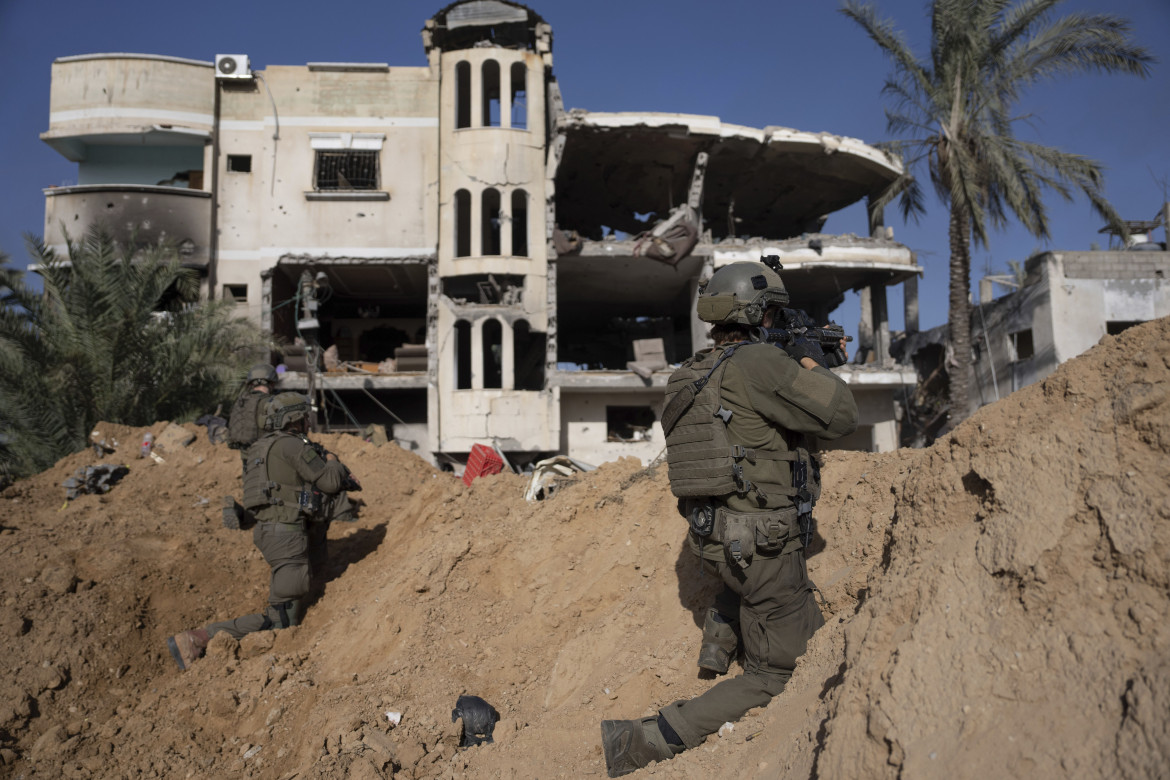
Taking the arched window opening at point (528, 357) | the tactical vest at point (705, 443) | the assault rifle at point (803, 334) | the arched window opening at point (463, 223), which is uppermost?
the arched window opening at point (463, 223)

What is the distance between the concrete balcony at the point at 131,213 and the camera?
693 inches

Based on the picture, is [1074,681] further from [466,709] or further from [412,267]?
[412,267]

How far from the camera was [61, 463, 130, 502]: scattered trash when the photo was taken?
870cm

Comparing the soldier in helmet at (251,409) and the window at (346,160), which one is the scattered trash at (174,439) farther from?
the window at (346,160)

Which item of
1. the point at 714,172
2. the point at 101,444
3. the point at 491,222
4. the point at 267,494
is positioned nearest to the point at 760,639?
the point at 267,494

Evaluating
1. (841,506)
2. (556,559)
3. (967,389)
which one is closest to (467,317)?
(967,389)

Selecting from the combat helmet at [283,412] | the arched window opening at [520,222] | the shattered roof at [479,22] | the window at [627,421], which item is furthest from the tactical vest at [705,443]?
the shattered roof at [479,22]

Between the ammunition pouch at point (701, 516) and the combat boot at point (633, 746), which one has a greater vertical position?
the ammunition pouch at point (701, 516)

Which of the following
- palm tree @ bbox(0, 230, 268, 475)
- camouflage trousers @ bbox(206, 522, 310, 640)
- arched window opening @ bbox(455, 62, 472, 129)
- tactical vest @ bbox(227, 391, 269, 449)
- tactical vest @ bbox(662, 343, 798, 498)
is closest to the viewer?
tactical vest @ bbox(662, 343, 798, 498)

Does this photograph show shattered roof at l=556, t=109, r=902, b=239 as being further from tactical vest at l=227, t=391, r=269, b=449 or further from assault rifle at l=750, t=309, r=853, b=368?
assault rifle at l=750, t=309, r=853, b=368

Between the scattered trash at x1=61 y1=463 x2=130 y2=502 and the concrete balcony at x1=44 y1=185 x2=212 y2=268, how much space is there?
10.0 meters

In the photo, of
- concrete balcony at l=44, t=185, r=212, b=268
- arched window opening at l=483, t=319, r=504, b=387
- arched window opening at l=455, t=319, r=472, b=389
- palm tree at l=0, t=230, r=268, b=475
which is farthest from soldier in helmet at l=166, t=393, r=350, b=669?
concrete balcony at l=44, t=185, r=212, b=268

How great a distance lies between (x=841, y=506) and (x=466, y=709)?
8.26ft

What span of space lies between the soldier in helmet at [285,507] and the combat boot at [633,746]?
3.60m
